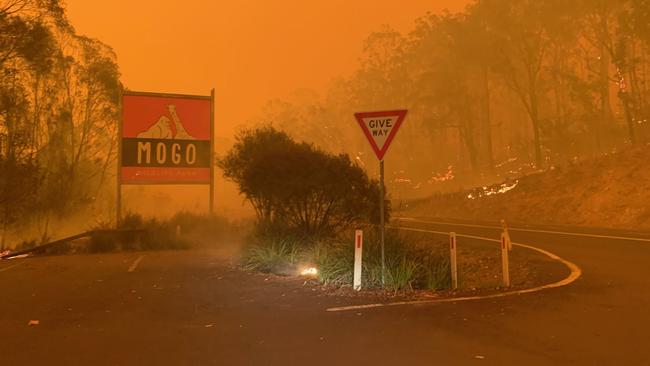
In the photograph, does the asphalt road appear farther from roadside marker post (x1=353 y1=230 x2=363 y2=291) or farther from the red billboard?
the red billboard

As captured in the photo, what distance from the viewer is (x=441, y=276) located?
1001cm

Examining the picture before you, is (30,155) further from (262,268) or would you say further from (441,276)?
(441,276)

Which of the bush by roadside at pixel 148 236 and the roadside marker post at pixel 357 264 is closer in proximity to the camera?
the roadside marker post at pixel 357 264

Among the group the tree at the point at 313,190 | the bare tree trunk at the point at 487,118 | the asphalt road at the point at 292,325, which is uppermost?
the bare tree trunk at the point at 487,118

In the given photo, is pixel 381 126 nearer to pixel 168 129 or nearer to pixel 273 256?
pixel 273 256

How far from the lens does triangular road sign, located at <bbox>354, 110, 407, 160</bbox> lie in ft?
31.0

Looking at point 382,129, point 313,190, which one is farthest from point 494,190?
point 382,129

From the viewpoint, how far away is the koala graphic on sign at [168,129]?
811 inches

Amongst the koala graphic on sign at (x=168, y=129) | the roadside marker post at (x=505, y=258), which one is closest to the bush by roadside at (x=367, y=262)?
the roadside marker post at (x=505, y=258)

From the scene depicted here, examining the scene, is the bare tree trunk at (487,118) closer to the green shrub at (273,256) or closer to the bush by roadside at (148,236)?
the bush by roadside at (148,236)

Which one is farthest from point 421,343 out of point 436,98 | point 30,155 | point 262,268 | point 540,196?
point 436,98

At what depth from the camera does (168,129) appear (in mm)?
20875

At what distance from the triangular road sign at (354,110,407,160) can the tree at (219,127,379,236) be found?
3.75 metres

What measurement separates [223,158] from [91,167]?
16656mm
